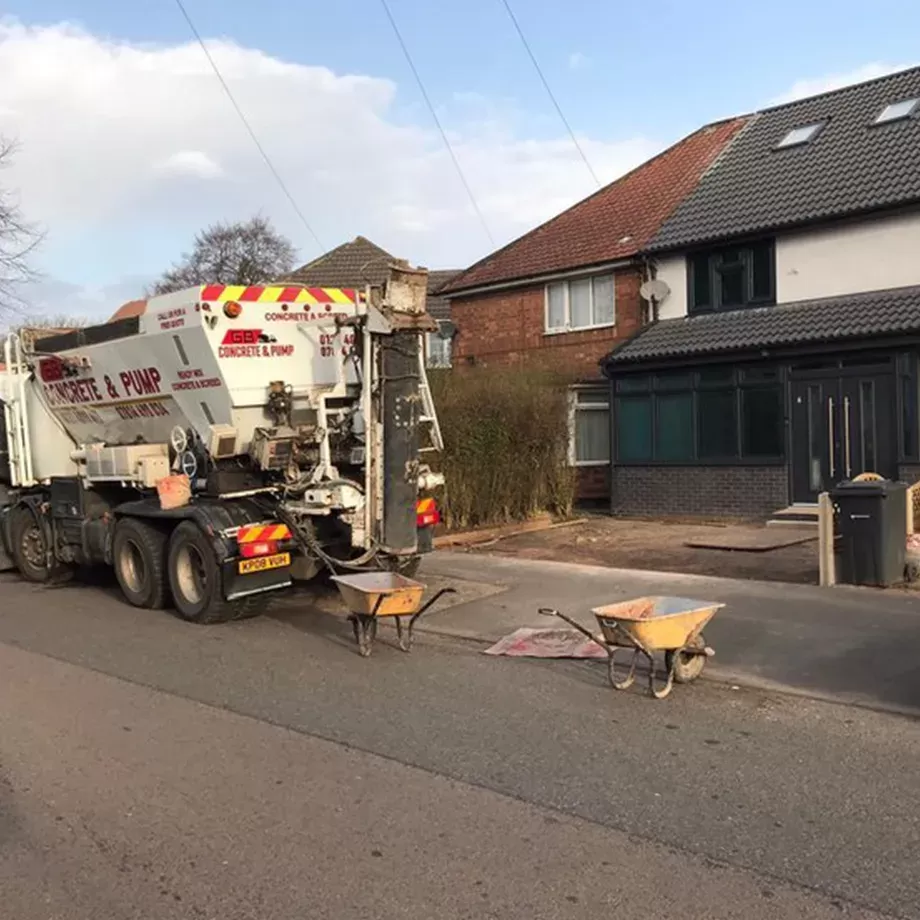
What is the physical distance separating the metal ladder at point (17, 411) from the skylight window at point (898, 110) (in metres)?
15.2

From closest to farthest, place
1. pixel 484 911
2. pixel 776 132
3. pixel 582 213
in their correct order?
pixel 484 911 → pixel 776 132 → pixel 582 213

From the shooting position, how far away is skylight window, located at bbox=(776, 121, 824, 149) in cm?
1917

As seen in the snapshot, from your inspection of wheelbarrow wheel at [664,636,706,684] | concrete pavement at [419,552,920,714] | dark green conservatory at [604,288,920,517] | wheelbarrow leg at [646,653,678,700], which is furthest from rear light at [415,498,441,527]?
dark green conservatory at [604,288,920,517]

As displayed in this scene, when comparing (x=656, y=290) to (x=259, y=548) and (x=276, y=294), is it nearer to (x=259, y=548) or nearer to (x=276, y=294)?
(x=276, y=294)

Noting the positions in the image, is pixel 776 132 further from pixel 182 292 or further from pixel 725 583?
pixel 182 292

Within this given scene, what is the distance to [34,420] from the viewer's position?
40.4 ft

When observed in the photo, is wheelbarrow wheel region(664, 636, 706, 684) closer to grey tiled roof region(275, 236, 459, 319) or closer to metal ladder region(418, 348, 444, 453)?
metal ladder region(418, 348, 444, 453)

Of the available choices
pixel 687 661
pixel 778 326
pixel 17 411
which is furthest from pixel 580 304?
pixel 687 661

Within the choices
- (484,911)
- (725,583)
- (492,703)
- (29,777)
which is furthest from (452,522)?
(484,911)

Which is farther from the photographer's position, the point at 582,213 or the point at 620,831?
the point at 582,213

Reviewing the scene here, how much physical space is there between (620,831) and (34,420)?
1021 cm

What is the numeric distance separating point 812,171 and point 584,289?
5.23m

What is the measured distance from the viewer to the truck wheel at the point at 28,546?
12.3 meters

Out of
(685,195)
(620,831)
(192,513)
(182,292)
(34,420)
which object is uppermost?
(685,195)
